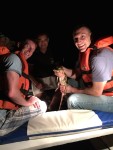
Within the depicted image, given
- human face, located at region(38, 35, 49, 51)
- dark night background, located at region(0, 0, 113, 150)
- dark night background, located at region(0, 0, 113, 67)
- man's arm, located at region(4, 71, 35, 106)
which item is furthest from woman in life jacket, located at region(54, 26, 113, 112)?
dark night background, located at region(0, 0, 113, 67)

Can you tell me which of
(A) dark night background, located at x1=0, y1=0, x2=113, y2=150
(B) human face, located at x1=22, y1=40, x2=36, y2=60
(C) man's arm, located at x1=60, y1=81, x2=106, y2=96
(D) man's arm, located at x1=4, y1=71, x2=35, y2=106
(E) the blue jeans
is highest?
(A) dark night background, located at x1=0, y1=0, x2=113, y2=150

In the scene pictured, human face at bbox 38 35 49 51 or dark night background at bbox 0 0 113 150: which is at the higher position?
dark night background at bbox 0 0 113 150

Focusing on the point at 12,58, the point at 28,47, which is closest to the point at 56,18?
the point at 28,47

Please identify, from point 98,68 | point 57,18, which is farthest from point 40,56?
point 57,18

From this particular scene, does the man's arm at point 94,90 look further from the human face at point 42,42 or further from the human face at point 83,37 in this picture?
the human face at point 42,42

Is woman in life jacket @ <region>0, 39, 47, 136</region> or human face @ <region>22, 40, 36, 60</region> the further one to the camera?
human face @ <region>22, 40, 36, 60</region>

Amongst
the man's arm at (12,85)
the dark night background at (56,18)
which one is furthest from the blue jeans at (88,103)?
the dark night background at (56,18)

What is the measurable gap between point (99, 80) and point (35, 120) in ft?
2.44

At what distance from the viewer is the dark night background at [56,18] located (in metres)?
9.12

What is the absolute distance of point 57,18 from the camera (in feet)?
36.3

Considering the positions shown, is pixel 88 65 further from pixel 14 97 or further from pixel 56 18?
pixel 56 18

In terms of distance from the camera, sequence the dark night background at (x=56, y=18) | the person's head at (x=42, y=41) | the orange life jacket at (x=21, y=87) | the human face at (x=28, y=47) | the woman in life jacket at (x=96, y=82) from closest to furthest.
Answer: the orange life jacket at (x=21, y=87) → the woman in life jacket at (x=96, y=82) → the human face at (x=28, y=47) → the person's head at (x=42, y=41) → the dark night background at (x=56, y=18)

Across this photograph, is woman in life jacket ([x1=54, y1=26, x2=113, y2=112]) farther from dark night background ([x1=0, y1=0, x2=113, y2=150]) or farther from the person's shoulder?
dark night background ([x1=0, y1=0, x2=113, y2=150])

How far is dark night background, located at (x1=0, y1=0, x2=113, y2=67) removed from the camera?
9117 mm
